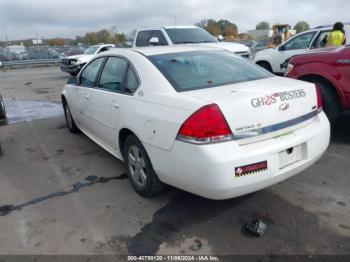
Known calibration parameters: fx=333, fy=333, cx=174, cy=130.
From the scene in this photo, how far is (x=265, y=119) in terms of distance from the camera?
9.13ft

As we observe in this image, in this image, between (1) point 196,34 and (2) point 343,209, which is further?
(1) point 196,34

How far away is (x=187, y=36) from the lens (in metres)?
10.4

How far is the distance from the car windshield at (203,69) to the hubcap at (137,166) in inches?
32.9

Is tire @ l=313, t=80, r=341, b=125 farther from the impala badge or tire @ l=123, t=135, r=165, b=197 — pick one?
tire @ l=123, t=135, r=165, b=197

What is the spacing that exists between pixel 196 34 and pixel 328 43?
4.12 m

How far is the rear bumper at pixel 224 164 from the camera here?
2.59m

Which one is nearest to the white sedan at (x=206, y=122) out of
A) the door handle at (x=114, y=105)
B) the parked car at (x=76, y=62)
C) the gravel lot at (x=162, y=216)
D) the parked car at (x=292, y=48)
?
the door handle at (x=114, y=105)

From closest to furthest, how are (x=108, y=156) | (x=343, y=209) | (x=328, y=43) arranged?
1. (x=343, y=209)
2. (x=108, y=156)
3. (x=328, y=43)

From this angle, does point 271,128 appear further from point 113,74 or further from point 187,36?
point 187,36

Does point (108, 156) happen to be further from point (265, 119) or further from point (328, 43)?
point (328, 43)

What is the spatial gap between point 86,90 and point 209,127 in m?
2.61

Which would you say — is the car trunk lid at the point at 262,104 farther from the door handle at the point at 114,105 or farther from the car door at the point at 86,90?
the car door at the point at 86,90

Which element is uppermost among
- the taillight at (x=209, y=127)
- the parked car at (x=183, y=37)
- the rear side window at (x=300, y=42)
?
the parked car at (x=183, y=37)

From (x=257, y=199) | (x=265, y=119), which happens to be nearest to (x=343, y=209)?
(x=257, y=199)
